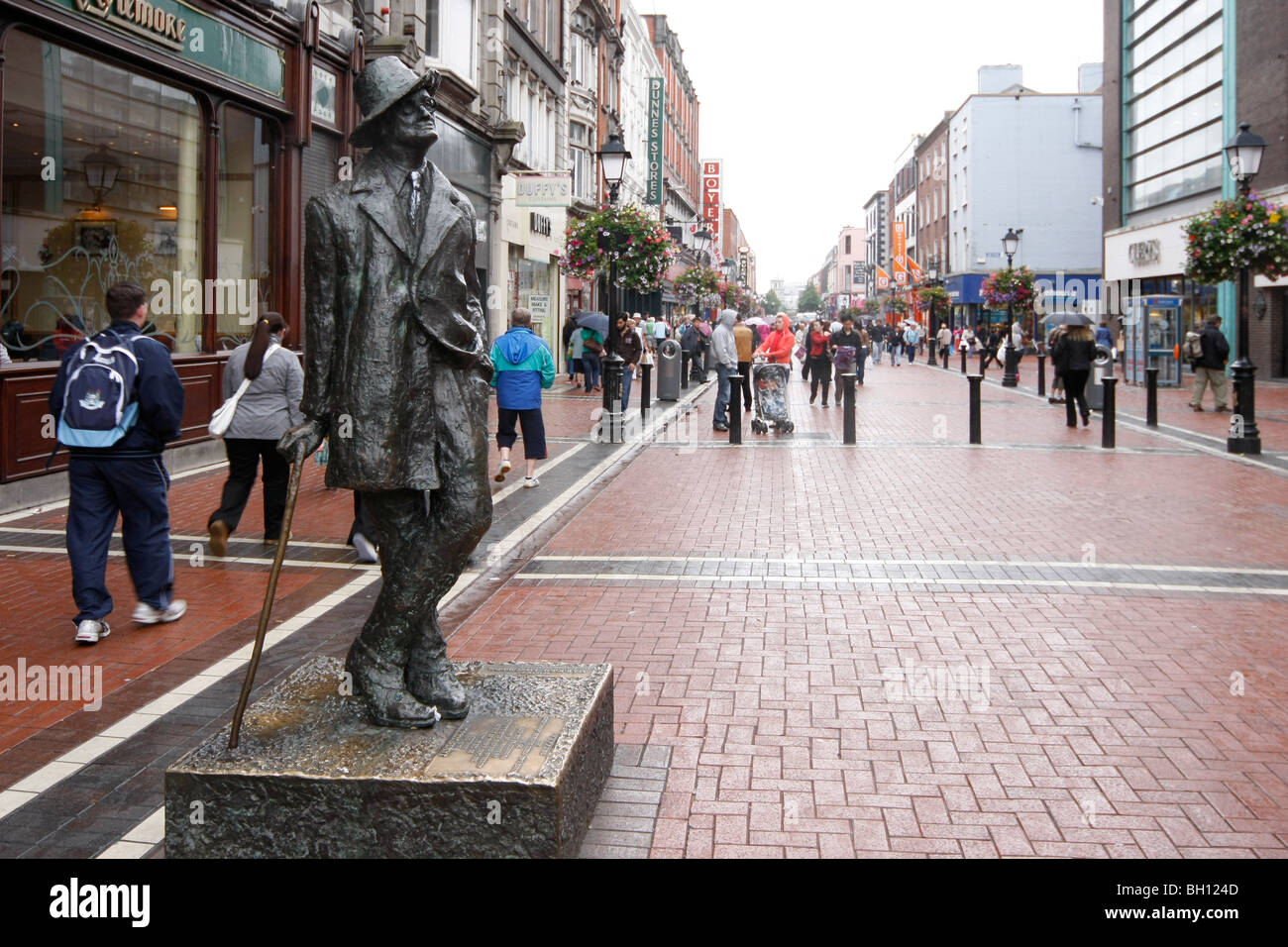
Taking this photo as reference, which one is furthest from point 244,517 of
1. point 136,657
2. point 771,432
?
point 771,432

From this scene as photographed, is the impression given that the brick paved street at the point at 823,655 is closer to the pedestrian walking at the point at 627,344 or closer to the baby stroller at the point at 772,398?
the baby stroller at the point at 772,398

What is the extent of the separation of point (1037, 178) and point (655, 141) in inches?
779

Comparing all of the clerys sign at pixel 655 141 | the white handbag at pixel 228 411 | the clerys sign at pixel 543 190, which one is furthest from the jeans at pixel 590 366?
the clerys sign at pixel 655 141

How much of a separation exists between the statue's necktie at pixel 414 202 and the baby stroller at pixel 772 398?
14.1 meters

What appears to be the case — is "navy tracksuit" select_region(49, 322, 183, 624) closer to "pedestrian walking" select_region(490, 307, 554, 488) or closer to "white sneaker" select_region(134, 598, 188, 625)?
"white sneaker" select_region(134, 598, 188, 625)

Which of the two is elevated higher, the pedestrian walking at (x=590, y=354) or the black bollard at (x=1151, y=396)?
the pedestrian walking at (x=590, y=354)

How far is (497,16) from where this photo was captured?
26.0m

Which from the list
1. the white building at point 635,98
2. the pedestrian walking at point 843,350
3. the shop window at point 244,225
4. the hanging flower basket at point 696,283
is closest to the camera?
the shop window at point 244,225

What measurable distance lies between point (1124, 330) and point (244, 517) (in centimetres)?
2719

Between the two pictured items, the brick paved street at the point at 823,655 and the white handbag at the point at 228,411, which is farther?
the white handbag at the point at 228,411

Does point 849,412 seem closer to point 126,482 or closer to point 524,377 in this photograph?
point 524,377

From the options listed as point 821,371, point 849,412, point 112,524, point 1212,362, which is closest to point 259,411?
point 112,524

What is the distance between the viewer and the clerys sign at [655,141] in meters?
57.8
